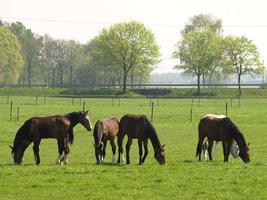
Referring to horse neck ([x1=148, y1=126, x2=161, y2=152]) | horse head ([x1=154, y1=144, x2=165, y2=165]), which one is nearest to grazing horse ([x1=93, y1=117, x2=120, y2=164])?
horse neck ([x1=148, y1=126, x2=161, y2=152])

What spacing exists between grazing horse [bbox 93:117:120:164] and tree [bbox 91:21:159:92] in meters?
77.7

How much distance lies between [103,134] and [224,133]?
4.02 meters

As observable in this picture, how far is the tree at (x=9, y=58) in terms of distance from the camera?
319 feet

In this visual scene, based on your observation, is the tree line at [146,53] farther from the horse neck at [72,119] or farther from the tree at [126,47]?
the horse neck at [72,119]

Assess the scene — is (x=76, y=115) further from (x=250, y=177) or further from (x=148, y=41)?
(x=148, y=41)

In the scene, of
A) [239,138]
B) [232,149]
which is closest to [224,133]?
[239,138]

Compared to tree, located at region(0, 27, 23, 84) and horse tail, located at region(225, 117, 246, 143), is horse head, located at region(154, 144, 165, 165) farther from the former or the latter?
tree, located at region(0, 27, 23, 84)

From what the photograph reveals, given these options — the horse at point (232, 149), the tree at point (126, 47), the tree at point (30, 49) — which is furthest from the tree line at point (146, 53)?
the horse at point (232, 149)

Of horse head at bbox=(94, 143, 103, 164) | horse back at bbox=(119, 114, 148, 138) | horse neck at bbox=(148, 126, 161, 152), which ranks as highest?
horse back at bbox=(119, 114, 148, 138)

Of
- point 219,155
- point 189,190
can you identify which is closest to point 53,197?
point 189,190

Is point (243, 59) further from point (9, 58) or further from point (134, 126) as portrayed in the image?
point (134, 126)

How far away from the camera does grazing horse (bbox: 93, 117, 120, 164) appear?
56.6 feet

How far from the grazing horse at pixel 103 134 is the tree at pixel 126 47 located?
77.7m

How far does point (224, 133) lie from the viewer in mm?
17906
